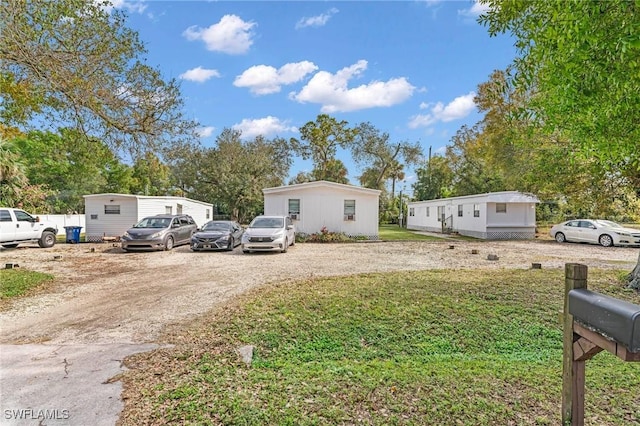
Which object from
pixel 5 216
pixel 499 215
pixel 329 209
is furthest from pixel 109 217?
pixel 499 215

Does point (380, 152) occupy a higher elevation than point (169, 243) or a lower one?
higher

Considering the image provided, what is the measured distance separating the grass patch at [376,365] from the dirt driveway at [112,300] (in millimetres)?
413

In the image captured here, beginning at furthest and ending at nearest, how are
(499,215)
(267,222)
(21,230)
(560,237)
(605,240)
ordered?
(499,215)
(560,237)
(605,240)
(267,222)
(21,230)

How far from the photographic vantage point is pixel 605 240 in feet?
53.6

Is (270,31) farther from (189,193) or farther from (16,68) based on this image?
(189,193)

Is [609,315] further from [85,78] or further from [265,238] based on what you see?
[265,238]

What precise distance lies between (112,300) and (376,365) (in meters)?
5.21

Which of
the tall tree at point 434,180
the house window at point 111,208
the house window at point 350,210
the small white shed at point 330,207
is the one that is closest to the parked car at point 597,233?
the small white shed at point 330,207

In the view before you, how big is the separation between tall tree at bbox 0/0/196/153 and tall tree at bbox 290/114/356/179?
960 inches

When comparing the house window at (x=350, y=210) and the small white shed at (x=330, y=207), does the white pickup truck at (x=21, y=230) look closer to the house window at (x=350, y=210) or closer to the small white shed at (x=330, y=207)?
the small white shed at (x=330, y=207)

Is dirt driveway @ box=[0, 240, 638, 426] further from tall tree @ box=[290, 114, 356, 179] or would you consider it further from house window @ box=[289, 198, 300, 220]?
tall tree @ box=[290, 114, 356, 179]

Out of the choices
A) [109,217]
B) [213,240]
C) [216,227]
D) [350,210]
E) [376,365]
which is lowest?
[376,365]

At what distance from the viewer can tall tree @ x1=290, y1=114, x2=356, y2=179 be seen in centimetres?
3197

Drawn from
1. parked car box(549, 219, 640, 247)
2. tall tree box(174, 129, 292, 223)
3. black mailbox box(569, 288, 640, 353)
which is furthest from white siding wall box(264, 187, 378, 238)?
black mailbox box(569, 288, 640, 353)
